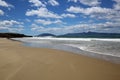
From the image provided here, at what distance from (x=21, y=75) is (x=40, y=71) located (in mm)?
721

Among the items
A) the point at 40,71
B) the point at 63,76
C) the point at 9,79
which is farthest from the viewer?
the point at 40,71

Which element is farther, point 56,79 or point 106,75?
point 106,75

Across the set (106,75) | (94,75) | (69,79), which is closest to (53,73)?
(69,79)

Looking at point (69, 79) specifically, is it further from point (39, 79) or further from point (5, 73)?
point (5, 73)

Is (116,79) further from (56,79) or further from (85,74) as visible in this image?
(56,79)

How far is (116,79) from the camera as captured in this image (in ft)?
15.1

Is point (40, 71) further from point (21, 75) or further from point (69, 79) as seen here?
point (69, 79)

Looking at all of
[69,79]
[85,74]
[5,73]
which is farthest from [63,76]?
[5,73]

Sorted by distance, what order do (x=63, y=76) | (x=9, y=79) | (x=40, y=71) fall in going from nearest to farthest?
1. (x=9, y=79)
2. (x=63, y=76)
3. (x=40, y=71)

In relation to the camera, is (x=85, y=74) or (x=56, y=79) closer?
(x=56, y=79)

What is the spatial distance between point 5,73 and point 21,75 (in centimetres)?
63

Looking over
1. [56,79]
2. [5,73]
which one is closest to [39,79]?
[56,79]

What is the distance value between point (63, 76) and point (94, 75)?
40.8 inches

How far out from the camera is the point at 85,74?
5.05 meters
